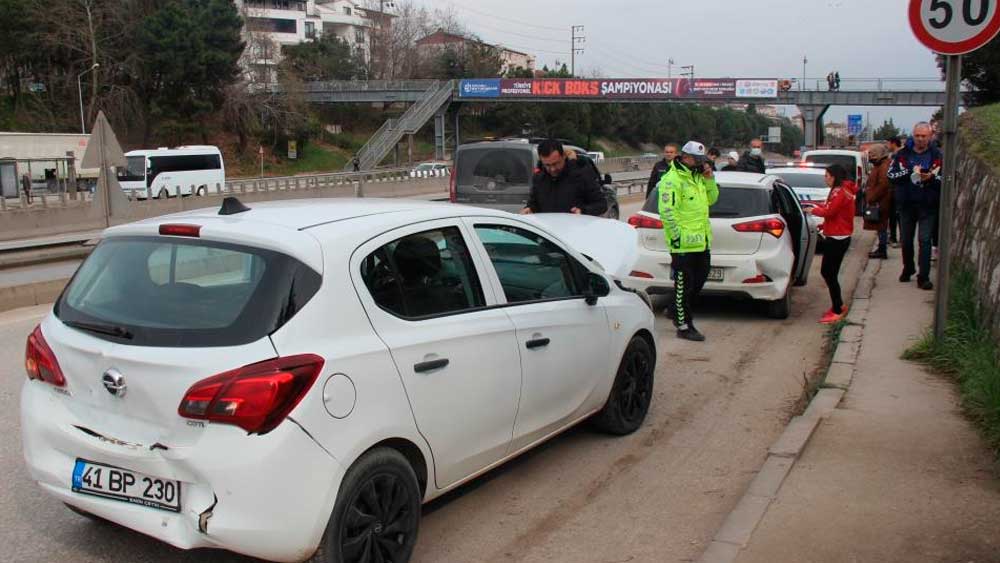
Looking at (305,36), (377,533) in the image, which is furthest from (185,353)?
(305,36)

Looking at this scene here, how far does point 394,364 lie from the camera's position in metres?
3.74

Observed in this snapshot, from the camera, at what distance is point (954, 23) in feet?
21.5

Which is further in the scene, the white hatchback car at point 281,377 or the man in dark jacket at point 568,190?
the man in dark jacket at point 568,190

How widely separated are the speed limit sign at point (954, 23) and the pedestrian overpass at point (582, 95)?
57761 millimetres

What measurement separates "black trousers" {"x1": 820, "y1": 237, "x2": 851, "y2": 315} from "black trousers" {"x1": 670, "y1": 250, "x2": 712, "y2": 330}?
166 centimetres

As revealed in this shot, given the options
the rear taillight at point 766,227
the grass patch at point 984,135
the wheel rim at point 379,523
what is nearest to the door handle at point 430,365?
the wheel rim at point 379,523

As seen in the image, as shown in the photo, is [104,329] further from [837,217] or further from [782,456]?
[837,217]

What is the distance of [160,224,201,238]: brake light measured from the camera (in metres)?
3.81

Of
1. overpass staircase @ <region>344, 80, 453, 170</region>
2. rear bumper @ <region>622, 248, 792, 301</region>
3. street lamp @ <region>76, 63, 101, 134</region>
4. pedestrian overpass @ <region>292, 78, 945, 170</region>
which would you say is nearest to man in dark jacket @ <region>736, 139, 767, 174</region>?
rear bumper @ <region>622, 248, 792, 301</region>

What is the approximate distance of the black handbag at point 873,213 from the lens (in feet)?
44.4

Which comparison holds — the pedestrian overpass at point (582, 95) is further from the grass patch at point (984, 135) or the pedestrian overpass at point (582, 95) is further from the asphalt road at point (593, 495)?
the asphalt road at point (593, 495)

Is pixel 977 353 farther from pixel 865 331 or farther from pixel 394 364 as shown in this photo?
pixel 394 364

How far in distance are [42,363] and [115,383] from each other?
2.05ft

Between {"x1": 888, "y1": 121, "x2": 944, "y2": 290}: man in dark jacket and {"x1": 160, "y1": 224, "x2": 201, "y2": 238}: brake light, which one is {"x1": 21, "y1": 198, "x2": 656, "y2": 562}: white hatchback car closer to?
{"x1": 160, "y1": 224, "x2": 201, "y2": 238}: brake light
